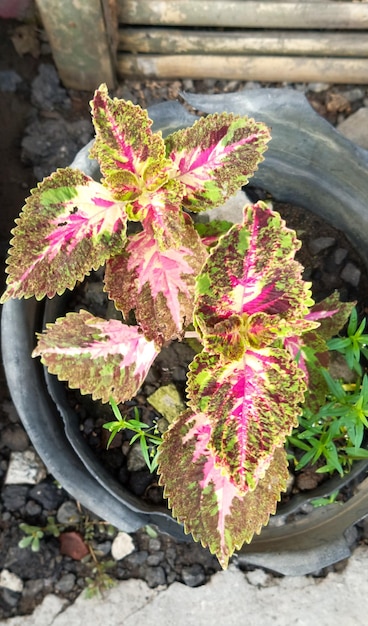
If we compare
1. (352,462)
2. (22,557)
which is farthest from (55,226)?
(22,557)

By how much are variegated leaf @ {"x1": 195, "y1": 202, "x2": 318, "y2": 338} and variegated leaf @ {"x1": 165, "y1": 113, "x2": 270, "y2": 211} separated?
4.7 inches

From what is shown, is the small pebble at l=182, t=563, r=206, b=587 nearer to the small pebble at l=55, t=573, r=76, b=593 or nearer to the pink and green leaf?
the small pebble at l=55, t=573, r=76, b=593

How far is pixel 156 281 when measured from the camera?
0.85 metres

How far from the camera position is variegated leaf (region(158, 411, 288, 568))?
0.87 meters

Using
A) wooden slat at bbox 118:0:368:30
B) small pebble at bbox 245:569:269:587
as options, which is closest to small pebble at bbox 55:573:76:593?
small pebble at bbox 245:569:269:587

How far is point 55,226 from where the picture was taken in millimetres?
816

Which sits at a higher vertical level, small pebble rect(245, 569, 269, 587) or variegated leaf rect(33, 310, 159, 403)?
variegated leaf rect(33, 310, 159, 403)

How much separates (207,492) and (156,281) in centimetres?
30

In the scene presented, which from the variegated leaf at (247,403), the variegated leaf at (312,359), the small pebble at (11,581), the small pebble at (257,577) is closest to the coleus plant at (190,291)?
A: the variegated leaf at (247,403)

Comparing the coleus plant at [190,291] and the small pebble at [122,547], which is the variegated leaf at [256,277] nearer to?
the coleus plant at [190,291]

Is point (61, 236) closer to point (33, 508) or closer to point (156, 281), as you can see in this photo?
point (156, 281)

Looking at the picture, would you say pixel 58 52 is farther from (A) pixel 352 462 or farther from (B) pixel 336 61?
(A) pixel 352 462

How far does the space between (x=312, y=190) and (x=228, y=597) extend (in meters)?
0.83

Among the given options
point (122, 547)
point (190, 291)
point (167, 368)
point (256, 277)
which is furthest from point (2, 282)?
point (256, 277)
